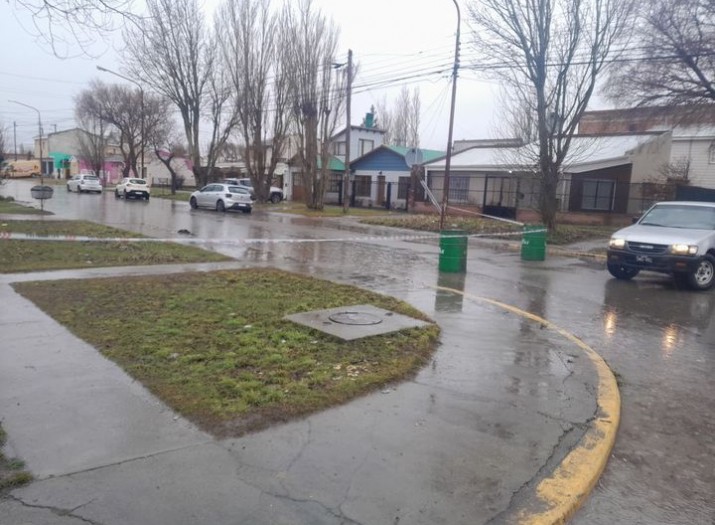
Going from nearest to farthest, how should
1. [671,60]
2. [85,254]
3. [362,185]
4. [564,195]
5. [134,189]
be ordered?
1. [85,254]
2. [671,60]
3. [564,195]
4. [134,189]
5. [362,185]

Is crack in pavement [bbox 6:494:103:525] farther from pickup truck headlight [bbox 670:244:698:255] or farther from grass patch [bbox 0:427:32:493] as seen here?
pickup truck headlight [bbox 670:244:698:255]

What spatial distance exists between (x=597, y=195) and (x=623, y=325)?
23.2 m

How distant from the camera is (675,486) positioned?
141 inches

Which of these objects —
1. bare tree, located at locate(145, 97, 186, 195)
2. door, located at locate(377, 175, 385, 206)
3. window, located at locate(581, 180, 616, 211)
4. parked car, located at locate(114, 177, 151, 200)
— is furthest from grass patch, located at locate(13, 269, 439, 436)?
bare tree, located at locate(145, 97, 186, 195)

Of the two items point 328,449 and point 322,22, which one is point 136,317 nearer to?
point 328,449

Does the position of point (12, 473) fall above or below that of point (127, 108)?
below

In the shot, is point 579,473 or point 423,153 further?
point 423,153

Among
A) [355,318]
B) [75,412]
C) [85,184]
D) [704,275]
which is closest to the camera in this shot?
[75,412]

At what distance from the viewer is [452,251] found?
12.0 metres

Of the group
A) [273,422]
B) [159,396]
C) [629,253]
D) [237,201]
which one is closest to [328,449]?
[273,422]

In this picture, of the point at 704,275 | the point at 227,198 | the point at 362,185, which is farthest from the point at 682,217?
the point at 362,185

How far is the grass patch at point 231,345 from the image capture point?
436 cm

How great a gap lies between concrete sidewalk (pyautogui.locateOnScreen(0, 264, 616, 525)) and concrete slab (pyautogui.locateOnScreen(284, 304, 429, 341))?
1.07m

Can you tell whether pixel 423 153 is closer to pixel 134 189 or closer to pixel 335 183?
pixel 335 183
